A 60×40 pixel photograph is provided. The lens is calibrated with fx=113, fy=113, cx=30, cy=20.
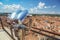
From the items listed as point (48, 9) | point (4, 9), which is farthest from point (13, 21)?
point (48, 9)

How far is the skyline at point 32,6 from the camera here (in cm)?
168

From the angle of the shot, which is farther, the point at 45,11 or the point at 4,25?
the point at 4,25

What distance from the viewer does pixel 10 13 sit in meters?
1.80

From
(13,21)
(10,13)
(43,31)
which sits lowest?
(43,31)

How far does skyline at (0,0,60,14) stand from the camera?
1680mm

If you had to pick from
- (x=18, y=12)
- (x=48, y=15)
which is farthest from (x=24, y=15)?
(x=48, y=15)

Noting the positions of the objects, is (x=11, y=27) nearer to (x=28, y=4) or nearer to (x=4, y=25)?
(x=4, y=25)

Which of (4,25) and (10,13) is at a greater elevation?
(10,13)

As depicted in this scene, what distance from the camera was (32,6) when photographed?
5.71 feet

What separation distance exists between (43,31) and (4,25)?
672 millimetres

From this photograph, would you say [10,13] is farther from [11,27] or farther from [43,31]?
[43,31]

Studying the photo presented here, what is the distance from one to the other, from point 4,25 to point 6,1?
0.40 metres

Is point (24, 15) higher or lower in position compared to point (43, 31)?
higher

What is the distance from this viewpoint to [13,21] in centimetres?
180
